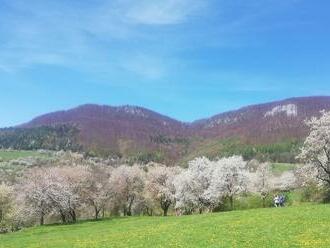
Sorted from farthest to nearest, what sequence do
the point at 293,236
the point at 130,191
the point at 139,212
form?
1. the point at 139,212
2. the point at 130,191
3. the point at 293,236

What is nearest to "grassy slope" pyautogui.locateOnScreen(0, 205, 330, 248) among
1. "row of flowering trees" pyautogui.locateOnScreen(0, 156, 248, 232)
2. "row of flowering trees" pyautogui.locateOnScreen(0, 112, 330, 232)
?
"row of flowering trees" pyautogui.locateOnScreen(0, 112, 330, 232)

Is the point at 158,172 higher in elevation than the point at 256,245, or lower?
higher

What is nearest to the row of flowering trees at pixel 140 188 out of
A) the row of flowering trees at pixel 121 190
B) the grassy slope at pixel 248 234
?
the row of flowering trees at pixel 121 190

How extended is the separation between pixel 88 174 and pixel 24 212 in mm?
14359

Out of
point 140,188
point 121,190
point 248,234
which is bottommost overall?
point 248,234

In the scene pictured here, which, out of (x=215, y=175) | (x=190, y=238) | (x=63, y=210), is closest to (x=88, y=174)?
(x=63, y=210)

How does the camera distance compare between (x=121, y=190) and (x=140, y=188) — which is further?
(x=140, y=188)

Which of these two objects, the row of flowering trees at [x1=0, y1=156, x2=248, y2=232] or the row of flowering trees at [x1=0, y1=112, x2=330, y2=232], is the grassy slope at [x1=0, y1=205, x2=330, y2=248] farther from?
the row of flowering trees at [x1=0, y1=156, x2=248, y2=232]

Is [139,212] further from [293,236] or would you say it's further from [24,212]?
[293,236]

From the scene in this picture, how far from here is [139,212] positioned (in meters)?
133

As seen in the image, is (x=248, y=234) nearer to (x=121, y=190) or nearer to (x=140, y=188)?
(x=121, y=190)

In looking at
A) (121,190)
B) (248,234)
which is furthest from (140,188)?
(248,234)

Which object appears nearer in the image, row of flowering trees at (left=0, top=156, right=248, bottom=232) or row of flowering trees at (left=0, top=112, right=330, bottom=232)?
row of flowering trees at (left=0, top=112, right=330, bottom=232)

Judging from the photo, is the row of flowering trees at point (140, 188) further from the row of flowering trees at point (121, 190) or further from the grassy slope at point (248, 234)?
the grassy slope at point (248, 234)
